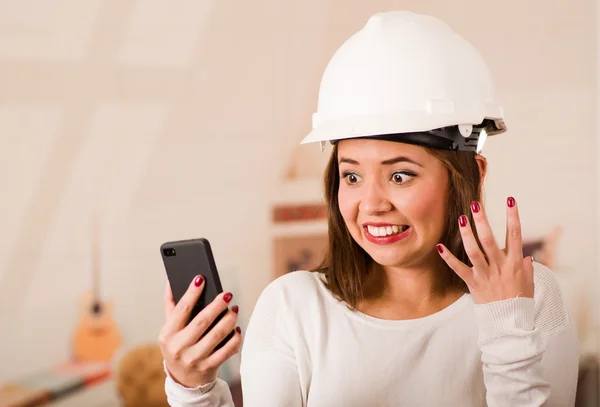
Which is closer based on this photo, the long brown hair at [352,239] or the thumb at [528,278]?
the thumb at [528,278]

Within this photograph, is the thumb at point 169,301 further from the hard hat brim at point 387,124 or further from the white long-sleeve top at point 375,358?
the hard hat brim at point 387,124

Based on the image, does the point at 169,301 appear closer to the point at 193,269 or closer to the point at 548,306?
the point at 193,269

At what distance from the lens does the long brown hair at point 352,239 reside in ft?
4.36

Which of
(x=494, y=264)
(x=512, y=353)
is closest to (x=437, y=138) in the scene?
(x=494, y=264)

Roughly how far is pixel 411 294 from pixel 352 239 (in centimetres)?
15

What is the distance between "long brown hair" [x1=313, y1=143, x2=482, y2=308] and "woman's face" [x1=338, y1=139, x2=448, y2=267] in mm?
22

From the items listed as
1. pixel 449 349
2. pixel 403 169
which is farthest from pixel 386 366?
pixel 403 169

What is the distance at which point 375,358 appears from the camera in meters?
1.36

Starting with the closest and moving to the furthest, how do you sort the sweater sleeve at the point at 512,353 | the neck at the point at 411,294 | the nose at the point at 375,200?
the sweater sleeve at the point at 512,353, the nose at the point at 375,200, the neck at the point at 411,294

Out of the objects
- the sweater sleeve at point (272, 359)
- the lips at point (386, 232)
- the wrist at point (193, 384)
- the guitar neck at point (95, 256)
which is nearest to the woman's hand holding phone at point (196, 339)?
the wrist at point (193, 384)

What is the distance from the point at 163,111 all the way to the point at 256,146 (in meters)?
0.41

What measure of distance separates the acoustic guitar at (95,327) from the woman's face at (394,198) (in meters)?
1.96

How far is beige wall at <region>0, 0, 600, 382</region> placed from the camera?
9.74 feet

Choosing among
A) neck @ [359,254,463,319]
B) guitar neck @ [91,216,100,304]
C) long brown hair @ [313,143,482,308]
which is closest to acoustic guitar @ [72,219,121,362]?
guitar neck @ [91,216,100,304]
